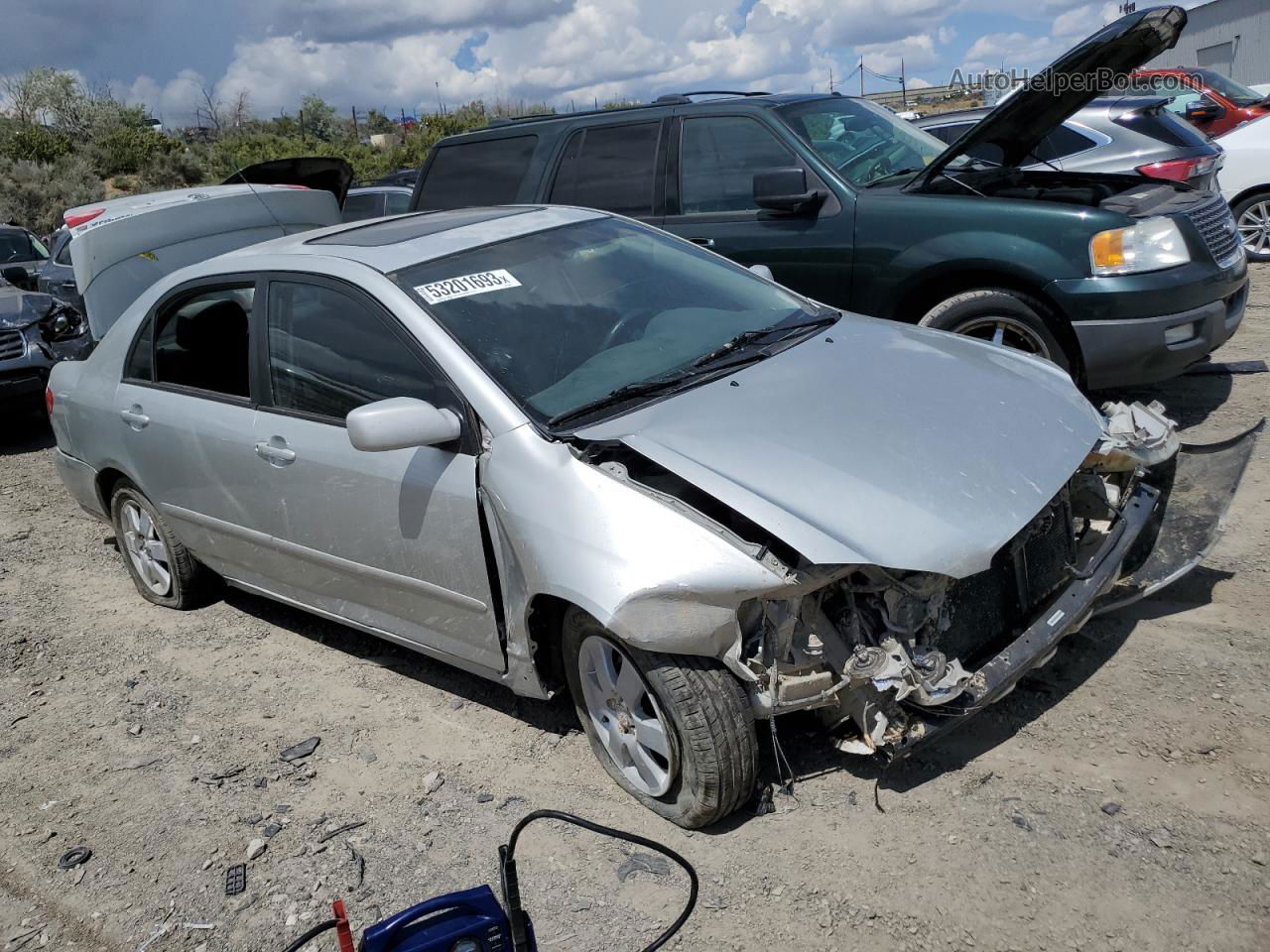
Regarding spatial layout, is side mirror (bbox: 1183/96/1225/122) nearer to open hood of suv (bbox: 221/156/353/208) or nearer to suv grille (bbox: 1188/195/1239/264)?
suv grille (bbox: 1188/195/1239/264)

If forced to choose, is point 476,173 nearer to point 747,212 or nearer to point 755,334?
point 747,212

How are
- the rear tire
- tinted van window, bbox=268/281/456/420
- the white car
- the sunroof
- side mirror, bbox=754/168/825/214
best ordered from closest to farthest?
tinted van window, bbox=268/281/456/420 → the sunroof → the rear tire → side mirror, bbox=754/168/825/214 → the white car

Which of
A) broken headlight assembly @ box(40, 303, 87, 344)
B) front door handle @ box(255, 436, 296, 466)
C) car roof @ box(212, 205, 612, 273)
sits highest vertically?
Answer: car roof @ box(212, 205, 612, 273)

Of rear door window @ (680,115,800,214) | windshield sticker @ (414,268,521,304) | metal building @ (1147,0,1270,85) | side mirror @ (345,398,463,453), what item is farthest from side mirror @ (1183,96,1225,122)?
metal building @ (1147,0,1270,85)

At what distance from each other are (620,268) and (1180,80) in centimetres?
1452

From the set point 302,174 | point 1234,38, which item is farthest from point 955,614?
point 1234,38

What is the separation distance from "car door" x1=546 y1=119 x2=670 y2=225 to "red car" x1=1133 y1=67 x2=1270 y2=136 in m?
9.09

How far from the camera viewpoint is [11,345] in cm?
909

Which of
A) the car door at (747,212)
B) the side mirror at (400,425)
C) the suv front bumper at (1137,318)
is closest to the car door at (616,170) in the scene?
the car door at (747,212)

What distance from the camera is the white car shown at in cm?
1002

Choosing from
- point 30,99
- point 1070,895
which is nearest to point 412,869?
point 1070,895

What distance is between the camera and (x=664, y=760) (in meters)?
3.21

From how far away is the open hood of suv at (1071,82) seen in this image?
546 cm

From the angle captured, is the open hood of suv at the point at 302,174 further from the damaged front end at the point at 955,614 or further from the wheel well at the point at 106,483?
the damaged front end at the point at 955,614
